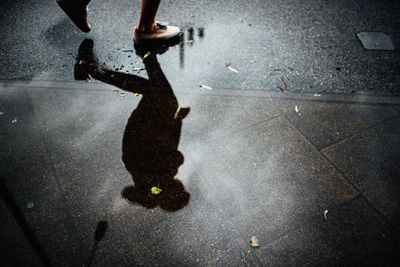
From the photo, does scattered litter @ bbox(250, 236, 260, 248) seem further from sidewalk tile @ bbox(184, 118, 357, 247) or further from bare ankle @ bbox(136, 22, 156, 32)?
bare ankle @ bbox(136, 22, 156, 32)

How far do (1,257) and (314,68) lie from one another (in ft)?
11.9

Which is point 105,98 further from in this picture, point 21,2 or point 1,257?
point 21,2

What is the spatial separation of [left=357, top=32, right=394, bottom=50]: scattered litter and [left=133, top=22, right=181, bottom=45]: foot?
261 centimetres

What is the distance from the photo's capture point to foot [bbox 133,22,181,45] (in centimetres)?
349

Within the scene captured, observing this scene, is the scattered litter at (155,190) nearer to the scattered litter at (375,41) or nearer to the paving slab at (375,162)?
the paving slab at (375,162)

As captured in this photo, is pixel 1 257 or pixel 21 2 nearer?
pixel 1 257

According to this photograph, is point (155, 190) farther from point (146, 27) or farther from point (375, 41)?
point (375, 41)

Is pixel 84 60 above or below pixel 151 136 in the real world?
above

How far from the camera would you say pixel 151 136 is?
2.60m

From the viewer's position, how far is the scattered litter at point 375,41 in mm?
3531

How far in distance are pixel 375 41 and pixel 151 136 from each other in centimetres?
336

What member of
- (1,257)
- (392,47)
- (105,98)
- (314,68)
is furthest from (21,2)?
(392,47)

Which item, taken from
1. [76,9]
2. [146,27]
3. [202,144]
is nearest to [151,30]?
[146,27]

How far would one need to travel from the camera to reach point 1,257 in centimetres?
187
